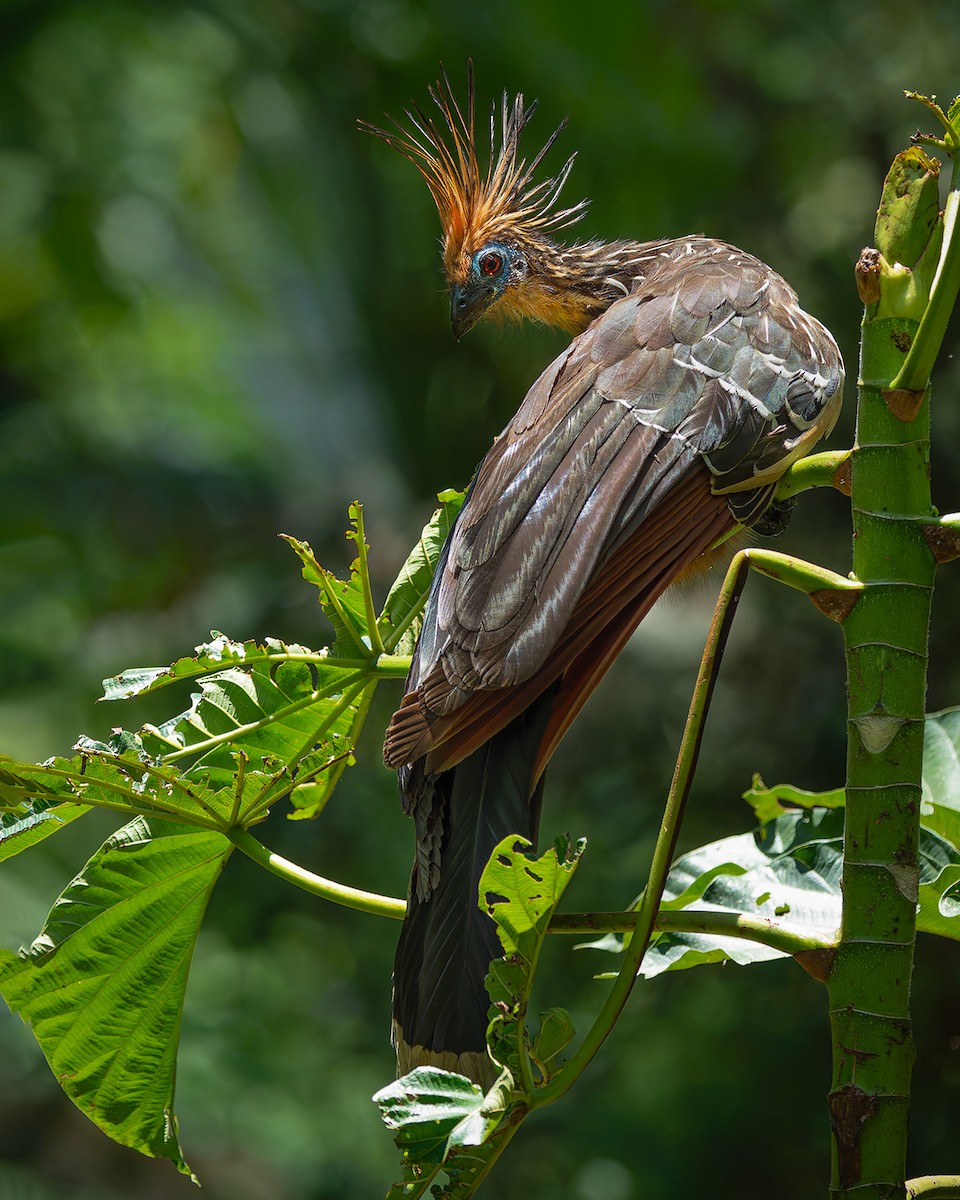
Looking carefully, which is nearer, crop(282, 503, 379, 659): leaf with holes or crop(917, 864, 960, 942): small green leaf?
crop(917, 864, 960, 942): small green leaf

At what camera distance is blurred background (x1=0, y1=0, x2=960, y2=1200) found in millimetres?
3896

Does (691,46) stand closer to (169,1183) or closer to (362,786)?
(362,786)

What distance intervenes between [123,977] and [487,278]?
1518 millimetres

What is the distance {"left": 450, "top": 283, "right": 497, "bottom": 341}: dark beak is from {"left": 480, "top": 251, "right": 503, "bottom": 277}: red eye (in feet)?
0.11

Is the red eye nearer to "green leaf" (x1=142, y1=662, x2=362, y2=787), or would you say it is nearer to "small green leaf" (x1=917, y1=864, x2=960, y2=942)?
"green leaf" (x1=142, y1=662, x2=362, y2=787)

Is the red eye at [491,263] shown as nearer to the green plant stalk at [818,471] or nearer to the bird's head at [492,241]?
the bird's head at [492,241]

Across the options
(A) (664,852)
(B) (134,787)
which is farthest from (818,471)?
(B) (134,787)

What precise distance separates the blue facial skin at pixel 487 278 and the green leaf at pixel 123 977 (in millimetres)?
1335

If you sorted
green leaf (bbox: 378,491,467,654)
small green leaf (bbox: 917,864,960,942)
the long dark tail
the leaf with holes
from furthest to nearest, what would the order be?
1. green leaf (bbox: 378,491,467,654)
2. the leaf with holes
3. the long dark tail
4. small green leaf (bbox: 917,864,960,942)

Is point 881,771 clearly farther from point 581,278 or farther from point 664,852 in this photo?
point 581,278

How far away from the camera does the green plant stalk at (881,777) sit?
3.64 ft

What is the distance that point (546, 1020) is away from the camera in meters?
1.11

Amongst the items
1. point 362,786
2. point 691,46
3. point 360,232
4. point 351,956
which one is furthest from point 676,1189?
point 691,46

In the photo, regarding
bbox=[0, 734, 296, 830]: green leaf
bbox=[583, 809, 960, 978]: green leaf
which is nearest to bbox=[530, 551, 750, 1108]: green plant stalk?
bbox=[583, 809, 960, 978]: green leaf
